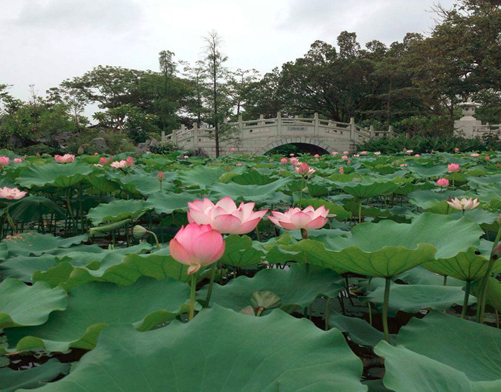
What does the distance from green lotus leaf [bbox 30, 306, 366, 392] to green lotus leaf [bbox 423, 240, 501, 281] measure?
46 centimetres

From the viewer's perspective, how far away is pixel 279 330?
62 cm

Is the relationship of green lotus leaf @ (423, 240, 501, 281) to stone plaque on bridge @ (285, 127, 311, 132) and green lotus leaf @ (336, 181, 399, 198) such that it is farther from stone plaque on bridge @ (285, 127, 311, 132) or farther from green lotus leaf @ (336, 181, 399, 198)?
stone plaque on bridge @ (285, 127, 311, 132)

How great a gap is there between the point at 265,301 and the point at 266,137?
1814 cm

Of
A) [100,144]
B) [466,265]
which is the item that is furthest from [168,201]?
[100,144]

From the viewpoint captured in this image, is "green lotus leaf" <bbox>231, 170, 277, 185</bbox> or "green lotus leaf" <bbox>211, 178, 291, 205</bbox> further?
"green lotus leaf" <bbox>231, 170, 277, 185</bbox>

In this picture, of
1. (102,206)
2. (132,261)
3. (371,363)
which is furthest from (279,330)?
(102,206)

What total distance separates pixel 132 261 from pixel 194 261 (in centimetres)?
27

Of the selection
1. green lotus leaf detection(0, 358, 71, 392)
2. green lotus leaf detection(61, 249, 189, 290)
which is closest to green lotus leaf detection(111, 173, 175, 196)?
green lotus leaf detection(61, 249, 189, 290)

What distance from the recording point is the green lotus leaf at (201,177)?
9.09ft

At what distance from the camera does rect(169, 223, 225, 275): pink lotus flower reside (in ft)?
2.21

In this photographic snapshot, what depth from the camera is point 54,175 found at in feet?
8.94

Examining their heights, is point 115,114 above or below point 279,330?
above

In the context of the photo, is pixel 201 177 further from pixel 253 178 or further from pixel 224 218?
pixel 224 218

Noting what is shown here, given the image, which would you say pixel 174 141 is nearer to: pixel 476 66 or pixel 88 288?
pixel 476 66
